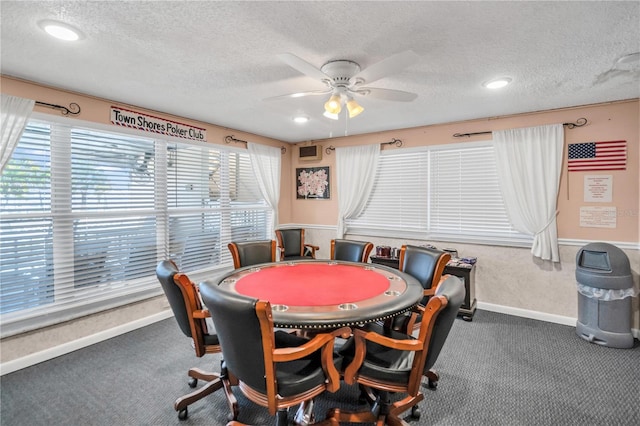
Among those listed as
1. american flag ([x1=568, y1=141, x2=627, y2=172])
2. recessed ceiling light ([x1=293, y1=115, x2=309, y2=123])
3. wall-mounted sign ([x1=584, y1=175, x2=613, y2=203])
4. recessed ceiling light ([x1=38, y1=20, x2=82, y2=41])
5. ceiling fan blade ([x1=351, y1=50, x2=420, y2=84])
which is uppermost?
recessed ceiling light ([x1=293, y1=115, x2=309, y2=123])

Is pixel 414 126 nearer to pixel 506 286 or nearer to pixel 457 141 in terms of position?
pixel 457 141

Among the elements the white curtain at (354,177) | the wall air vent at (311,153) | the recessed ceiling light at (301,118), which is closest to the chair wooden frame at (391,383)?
the recessed ceiling light at (301,118)

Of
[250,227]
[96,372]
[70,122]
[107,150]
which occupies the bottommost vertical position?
[96,372]

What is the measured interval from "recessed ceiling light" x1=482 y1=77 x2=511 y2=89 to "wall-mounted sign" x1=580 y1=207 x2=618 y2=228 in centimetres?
185

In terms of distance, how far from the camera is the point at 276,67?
2.43 metres

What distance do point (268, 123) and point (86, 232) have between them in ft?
7.97

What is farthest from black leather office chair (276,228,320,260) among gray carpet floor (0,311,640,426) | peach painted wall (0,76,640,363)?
gray carpet floor (0,311,640,426)

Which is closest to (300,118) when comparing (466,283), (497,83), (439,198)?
(497,83)

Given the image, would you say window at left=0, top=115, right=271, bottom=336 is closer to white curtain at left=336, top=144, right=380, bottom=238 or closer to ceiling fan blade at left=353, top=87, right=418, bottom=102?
white curtain at left=336, top=144, right=380, bottom=238

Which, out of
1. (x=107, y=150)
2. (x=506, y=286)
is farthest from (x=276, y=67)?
(x=506, y=286)

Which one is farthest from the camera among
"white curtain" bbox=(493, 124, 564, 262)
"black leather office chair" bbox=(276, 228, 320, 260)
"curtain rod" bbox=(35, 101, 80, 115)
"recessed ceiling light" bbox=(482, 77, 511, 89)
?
"black leather office chair" bbox=(276, 228, 320, 260)

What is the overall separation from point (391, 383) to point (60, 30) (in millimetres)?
2842

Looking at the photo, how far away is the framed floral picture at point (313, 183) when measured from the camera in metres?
5.42

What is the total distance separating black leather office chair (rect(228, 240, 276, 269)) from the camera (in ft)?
11.4
